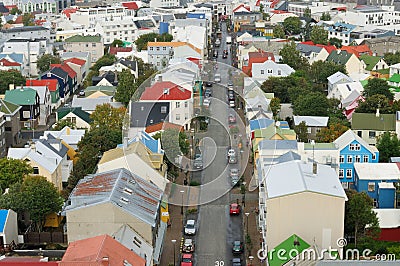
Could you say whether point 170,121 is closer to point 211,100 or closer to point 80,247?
point 211,100

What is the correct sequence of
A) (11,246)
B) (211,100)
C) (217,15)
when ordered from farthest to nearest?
(217,15) → (211,100) → (11,246)

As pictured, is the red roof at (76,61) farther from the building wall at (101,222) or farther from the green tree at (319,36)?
the building wall at (101,222)

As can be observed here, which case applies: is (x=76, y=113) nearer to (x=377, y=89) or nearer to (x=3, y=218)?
(x=3, y=218)

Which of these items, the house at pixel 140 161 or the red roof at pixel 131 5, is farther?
the red roof at pixel 131 5

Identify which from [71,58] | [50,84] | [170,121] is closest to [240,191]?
[170,121]

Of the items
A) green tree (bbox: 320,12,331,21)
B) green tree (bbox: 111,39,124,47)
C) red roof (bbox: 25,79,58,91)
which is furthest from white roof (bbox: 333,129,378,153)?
green tree (bbox: 320,12,331,21)

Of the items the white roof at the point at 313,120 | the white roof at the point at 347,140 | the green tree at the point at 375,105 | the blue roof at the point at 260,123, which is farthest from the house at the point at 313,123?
the white roof at the point at 347,140

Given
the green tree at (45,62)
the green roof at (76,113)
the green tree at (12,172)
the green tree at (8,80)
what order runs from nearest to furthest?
the green tree at (12,172), the green roof at (76,113), the green tree at (8,80), the green tree at (45,62)
